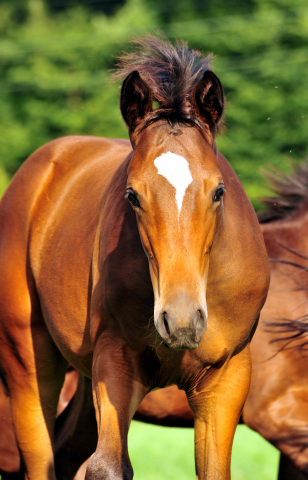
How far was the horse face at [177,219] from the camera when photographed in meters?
2.50

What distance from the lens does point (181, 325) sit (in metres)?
2.46

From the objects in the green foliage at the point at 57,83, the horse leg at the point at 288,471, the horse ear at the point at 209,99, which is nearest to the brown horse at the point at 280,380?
the horse leg at the point at 288,471

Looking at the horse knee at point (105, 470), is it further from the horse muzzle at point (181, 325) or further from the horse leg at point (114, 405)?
the horse muzzle at point (181, 325)

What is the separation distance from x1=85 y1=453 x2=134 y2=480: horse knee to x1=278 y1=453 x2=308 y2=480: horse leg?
2101 millimetres

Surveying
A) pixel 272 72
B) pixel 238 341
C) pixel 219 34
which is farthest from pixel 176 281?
pixel 219 34

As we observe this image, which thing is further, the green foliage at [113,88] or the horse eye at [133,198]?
the green foliage at [113,88]

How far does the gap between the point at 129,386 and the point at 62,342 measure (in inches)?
33.7

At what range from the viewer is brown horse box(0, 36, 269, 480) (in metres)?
2.66

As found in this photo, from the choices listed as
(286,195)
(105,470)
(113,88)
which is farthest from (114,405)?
(113,88)

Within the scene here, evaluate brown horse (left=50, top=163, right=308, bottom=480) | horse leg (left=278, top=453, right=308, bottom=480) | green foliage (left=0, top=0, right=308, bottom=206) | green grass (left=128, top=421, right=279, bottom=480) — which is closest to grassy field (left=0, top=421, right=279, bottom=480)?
green grass (left=128, top=421, right=279, bottom=480)

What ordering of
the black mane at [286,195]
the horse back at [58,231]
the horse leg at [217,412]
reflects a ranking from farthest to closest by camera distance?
1. the black mane at [286,195]
2. the horse back at [58,231]
3. the horse leg at [217,412]

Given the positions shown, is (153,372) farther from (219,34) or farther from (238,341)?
(219,34)

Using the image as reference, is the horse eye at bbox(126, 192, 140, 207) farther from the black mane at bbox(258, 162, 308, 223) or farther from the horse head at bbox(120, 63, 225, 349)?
the black mane at bbox(258, 162, 308, 223)

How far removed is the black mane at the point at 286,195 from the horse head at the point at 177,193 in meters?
2.21
